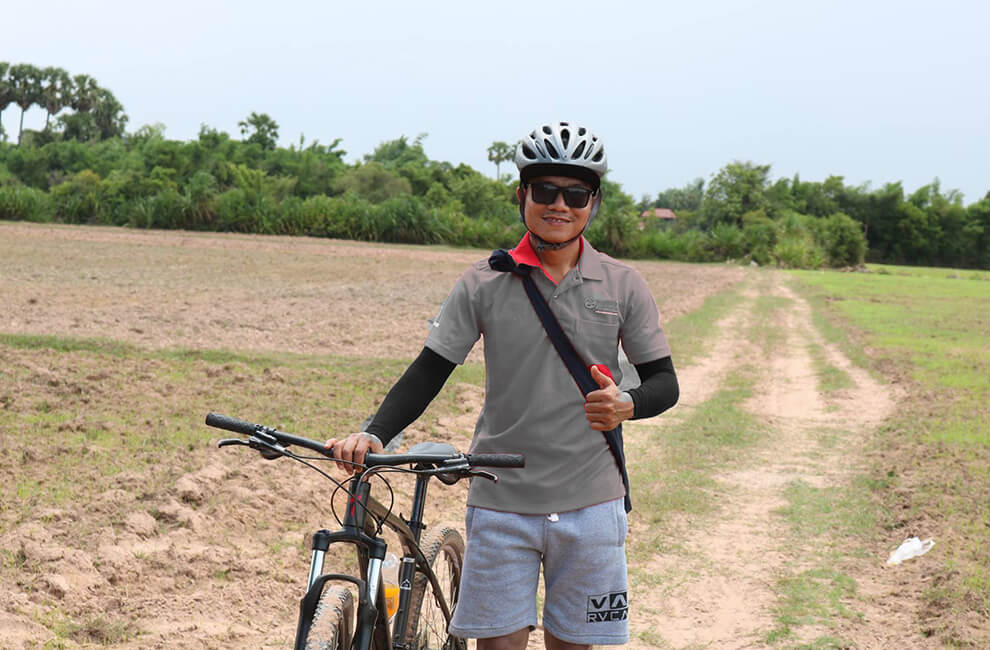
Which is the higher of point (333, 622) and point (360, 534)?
point (360, 534)

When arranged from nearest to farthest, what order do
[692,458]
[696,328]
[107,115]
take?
[692,458] → [696,328] → [107,115]

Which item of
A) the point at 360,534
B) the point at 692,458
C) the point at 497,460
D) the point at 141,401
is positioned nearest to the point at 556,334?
the point at 497,460

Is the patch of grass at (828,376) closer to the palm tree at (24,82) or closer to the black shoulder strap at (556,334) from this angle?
the black shoulder strap at (556,334)

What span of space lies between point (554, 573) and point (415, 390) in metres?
0.61

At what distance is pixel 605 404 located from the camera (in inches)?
97.6

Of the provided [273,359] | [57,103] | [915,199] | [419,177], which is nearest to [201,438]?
[273,359]

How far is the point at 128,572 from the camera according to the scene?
4.99m

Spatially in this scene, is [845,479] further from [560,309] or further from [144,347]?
[144,347]

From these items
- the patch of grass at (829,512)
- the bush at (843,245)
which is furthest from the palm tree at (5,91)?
the patch of grass at (829,512)

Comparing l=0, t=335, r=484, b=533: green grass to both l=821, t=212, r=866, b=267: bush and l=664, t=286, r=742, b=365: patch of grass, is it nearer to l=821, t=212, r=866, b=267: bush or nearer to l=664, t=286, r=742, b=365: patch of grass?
l=664, t=286, r=742, b=365: patch of grass

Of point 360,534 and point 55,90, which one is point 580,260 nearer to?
point 360,534

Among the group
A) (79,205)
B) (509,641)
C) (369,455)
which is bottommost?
(509,641)

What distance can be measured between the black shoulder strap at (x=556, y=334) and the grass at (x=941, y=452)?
118 inches

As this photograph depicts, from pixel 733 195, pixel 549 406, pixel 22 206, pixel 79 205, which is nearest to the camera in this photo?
pixel 549 406
